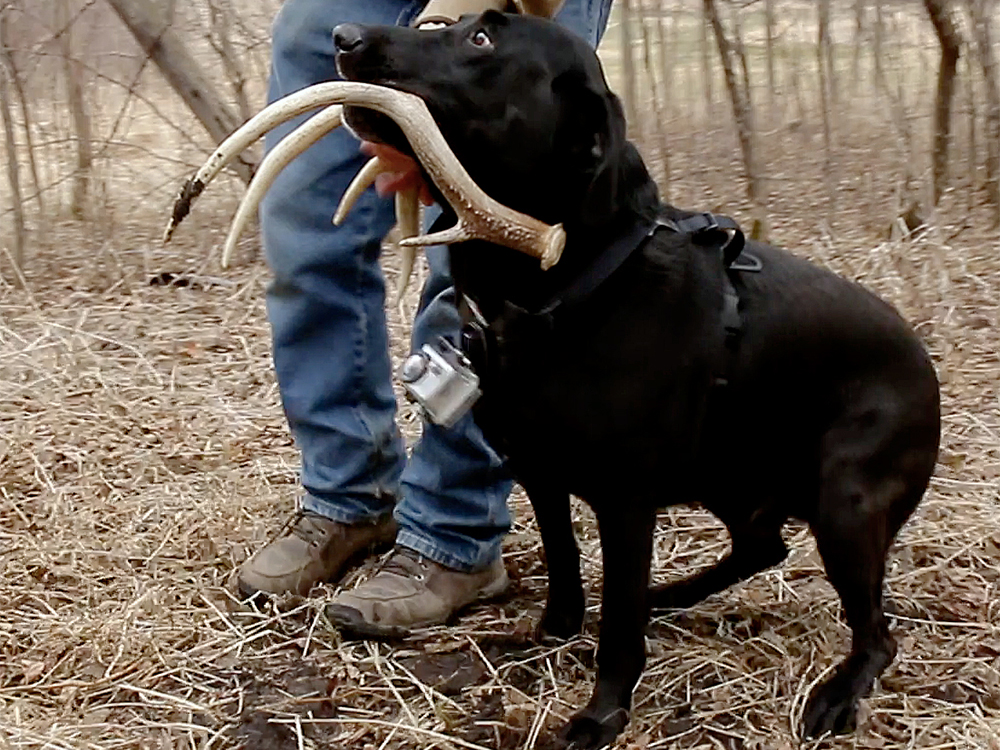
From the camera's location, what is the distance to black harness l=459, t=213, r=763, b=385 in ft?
6.76

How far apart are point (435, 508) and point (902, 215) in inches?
140

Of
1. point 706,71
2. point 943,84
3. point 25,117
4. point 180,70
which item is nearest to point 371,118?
point 180,70

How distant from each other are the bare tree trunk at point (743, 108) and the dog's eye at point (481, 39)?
11.7 ft

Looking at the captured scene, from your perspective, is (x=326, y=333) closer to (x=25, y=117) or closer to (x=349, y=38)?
(x=349, y=38)

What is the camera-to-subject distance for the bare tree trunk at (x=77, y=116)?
541 centimetres

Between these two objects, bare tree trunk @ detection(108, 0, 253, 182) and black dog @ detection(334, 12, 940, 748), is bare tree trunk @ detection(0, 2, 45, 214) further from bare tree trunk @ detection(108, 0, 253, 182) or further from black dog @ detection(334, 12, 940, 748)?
black dog @ detection(334, 12, 940, 748)

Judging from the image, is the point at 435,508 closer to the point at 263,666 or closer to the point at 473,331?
the point at 263,666

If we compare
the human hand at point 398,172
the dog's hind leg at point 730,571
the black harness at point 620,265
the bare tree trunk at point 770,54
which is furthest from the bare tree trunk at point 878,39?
the human hand at point 398,172

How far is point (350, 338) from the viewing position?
2725mm

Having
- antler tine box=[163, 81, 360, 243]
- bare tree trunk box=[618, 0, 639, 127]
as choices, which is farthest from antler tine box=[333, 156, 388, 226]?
bare tree trunk box=[618, 0, 639, 127]

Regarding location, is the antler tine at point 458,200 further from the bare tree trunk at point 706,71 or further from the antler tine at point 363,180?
the bare tree trunk at point 706,71

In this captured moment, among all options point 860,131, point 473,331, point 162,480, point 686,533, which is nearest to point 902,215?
point 860,131

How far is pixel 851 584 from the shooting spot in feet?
7.41

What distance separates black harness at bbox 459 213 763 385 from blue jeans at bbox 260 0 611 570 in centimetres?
33
